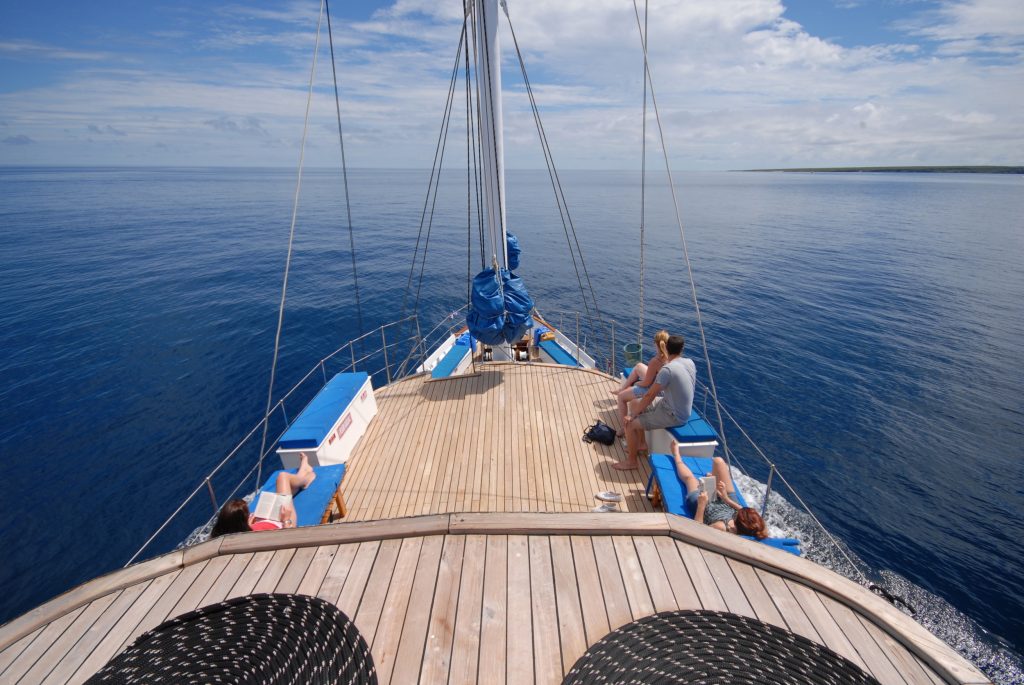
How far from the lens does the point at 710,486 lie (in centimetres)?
565

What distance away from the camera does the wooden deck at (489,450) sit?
239 inches

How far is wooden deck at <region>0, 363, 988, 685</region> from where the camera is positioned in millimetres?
2789

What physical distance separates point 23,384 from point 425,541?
21.2 meters

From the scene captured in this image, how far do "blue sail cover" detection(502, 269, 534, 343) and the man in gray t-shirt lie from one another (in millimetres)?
2747

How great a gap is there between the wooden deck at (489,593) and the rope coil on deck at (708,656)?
12 centimetres

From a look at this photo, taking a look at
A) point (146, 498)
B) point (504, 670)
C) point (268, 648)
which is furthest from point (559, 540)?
point (146, 498)

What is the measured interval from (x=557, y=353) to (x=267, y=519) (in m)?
10.3

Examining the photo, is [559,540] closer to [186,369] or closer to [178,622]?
[178,622]

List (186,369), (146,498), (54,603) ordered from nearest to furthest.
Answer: (54,603) < (146,498) < (186,369)

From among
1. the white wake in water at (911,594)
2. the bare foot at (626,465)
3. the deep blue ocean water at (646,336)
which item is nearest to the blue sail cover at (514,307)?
the bare foot at (626,465)

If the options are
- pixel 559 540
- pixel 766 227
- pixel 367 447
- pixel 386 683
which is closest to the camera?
pixel 386 683

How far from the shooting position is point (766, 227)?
53844mm

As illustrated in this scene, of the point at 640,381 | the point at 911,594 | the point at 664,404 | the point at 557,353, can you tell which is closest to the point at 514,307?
the point at 640,381

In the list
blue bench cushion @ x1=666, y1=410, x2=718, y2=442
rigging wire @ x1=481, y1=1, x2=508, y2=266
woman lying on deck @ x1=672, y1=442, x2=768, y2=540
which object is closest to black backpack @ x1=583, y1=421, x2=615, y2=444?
blue bench cushion @ x1=666, y1=410, x2=718, y2=442
